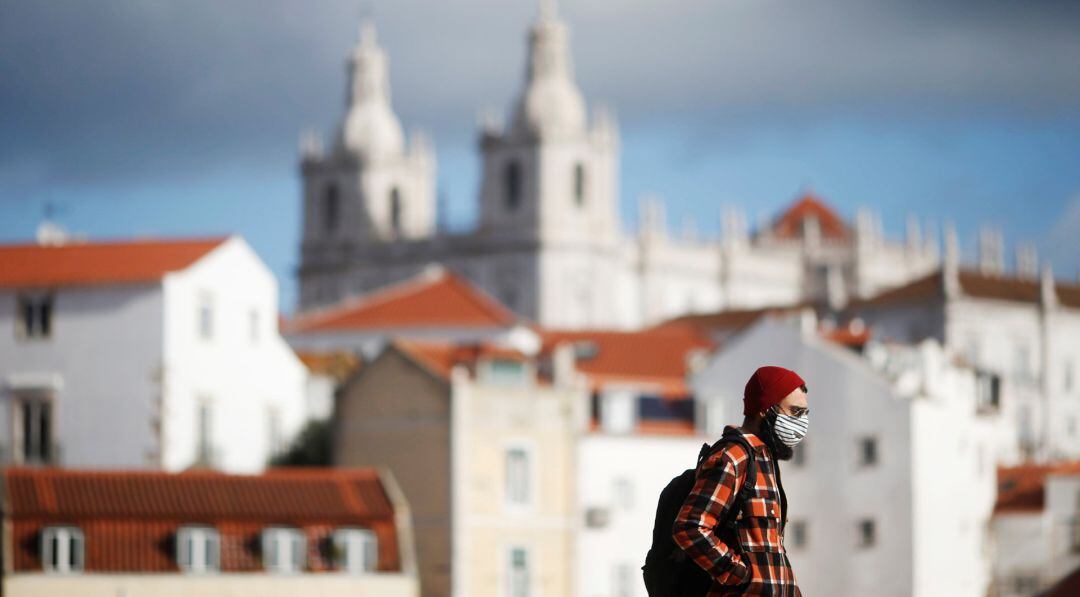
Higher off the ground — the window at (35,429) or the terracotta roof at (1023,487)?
A: the window at (35,429)

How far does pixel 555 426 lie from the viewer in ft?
155

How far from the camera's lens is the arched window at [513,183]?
106438mm

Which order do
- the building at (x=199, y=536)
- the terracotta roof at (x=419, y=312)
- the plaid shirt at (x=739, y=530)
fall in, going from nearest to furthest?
the plaid shirt at (x=739, y=530), the building at (x=199, y=536), the terracotta roof at (x=419, y=312)

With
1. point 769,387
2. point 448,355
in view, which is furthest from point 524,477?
point 769,387

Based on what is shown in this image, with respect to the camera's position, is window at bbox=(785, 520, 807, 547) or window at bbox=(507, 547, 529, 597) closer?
window at bbox=(507, 547, 529, 597)

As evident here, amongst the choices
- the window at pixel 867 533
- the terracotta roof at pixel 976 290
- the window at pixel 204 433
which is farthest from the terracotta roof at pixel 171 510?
the terracotta roof at pixel 976 290

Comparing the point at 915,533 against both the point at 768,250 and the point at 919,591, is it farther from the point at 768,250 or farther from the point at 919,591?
the point at 768,250

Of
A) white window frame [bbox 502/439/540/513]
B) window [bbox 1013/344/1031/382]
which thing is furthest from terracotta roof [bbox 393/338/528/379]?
window [bbox 1013/344/1031/382]

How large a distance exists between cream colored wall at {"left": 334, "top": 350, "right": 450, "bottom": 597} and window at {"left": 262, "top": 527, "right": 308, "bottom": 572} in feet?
13.4

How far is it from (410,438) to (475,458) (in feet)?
4.42

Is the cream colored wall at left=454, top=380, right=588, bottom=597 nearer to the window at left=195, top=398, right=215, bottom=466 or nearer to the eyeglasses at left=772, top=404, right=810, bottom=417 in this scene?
the window at left=195, top=398, right=215, bottom=466

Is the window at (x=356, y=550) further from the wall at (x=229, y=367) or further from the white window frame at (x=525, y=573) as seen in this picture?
the wall at (x=229, y=367)

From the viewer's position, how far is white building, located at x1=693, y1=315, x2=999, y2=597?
47875 millimetres

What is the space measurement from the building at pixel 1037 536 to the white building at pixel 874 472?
1.37ft
